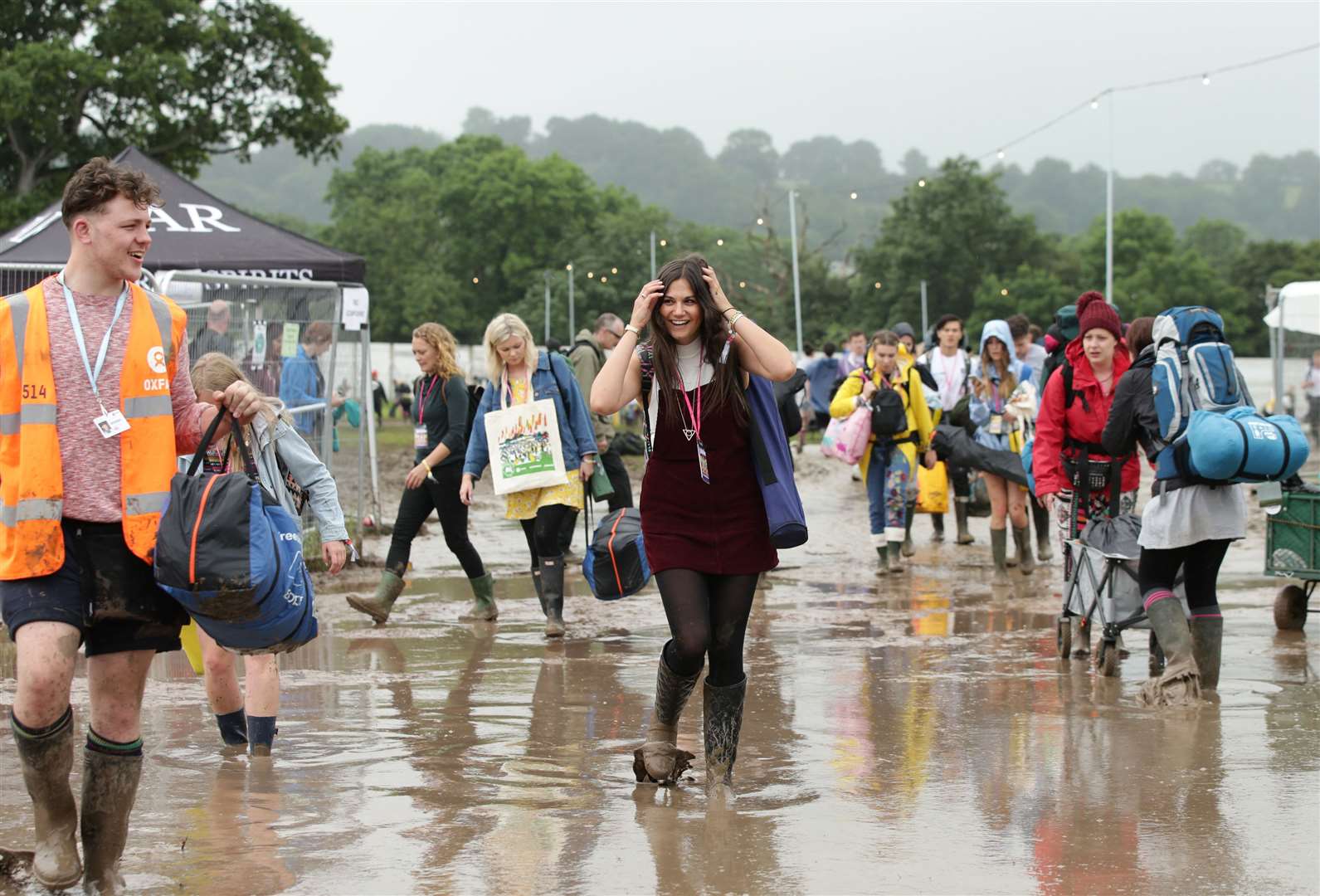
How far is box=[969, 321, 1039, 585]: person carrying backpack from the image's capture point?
1230 cm

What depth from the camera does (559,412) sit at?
9.75m

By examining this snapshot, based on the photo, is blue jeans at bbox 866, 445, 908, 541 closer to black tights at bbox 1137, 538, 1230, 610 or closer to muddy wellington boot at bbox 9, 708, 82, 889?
black tights at bbox 1137, 538, 1230, 610

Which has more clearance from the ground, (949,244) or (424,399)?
(949,244)

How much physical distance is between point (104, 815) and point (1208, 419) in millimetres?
4923

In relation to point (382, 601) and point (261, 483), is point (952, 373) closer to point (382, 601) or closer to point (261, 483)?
point (382, 601)

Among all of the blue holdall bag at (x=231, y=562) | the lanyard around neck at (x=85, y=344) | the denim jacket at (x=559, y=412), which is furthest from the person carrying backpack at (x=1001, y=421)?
the lanyard around neck at (x=85, y=344)

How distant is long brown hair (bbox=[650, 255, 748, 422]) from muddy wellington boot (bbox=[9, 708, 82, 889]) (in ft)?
7.40

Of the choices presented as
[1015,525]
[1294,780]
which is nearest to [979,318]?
[1015,525]

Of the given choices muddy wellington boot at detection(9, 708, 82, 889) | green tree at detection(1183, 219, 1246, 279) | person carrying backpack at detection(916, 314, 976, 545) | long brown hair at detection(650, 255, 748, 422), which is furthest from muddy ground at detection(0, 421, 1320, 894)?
green tree at detection(1183, 219, 1246, 279)

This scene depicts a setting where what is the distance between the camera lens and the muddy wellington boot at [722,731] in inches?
224

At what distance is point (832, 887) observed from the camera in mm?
4488

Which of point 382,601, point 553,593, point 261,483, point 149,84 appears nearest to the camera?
point 261,483

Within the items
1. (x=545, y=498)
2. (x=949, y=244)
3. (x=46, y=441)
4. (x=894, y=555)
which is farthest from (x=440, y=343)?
(x=949, y=244)

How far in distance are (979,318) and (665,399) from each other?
69114mm
